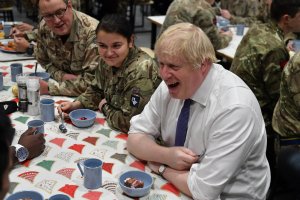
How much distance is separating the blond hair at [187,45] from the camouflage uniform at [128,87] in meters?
0.53

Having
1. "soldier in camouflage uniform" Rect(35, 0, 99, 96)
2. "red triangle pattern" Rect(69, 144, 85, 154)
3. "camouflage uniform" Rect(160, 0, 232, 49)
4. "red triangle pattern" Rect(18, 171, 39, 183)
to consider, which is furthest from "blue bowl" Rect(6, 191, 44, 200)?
"camouflage uniform" Rect(160, 0, 232, 49)

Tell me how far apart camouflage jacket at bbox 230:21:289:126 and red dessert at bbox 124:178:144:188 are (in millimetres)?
1334

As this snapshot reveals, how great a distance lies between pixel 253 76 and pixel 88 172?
1473mm

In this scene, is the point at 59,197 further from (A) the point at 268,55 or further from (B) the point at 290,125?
(A) the point at 268,55

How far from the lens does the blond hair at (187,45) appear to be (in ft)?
5.49

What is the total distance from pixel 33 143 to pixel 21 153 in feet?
0.25

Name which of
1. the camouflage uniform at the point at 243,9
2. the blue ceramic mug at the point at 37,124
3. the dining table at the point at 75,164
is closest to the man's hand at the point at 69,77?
the dining table at the point at 75,164

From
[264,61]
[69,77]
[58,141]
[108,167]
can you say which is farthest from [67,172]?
[264,61]

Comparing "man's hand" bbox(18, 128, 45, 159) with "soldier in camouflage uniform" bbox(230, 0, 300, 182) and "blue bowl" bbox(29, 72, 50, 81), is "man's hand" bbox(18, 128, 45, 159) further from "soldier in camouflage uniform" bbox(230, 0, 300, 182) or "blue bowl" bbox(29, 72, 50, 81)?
"soldier in camouflage uniform" bbox(230, 0, 300, 182)

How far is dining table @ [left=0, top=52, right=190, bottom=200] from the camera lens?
5.66 ft

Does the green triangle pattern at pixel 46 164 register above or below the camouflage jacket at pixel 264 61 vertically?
below

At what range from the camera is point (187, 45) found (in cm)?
167

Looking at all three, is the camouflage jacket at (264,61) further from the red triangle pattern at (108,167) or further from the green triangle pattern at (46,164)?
the green triangle pattern at (46,164)

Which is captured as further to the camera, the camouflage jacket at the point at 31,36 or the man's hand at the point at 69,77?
the camouflage jacket at the point at 31,36
